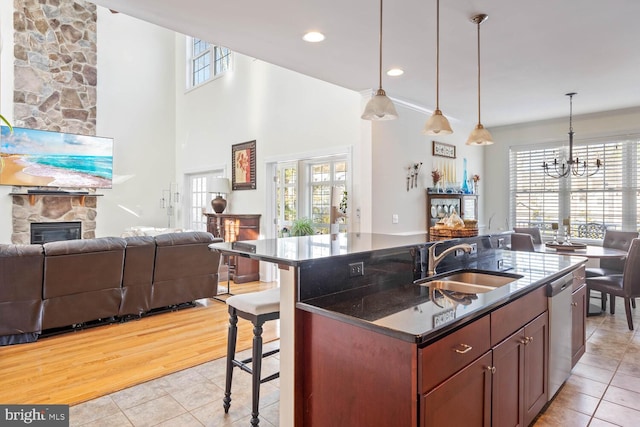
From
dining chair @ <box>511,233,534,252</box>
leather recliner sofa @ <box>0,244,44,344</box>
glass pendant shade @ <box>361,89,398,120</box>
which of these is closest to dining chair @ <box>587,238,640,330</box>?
dining chair @ <box>511,233,534,252</box>

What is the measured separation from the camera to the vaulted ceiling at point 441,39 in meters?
2.61

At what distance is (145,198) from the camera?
27.3 ft

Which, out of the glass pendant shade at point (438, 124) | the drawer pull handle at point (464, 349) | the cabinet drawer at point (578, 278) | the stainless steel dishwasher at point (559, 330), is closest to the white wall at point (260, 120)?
the glass pendant shade at point (438, 124)

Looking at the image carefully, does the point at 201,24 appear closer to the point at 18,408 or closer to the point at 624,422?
the point at 18,408

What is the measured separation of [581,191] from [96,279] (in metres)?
6.65

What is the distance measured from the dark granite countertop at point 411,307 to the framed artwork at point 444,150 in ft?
11.6

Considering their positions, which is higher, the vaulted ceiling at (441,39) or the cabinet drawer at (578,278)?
the vaulted ceiling at (441,39)

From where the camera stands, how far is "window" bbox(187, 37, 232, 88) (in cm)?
742

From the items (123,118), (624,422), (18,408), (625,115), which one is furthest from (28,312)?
(625,115)

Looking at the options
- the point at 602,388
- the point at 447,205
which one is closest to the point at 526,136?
the point at 447,205

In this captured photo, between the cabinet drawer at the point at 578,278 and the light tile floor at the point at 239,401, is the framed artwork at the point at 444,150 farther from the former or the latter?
the light tile floor at the point at 239,401

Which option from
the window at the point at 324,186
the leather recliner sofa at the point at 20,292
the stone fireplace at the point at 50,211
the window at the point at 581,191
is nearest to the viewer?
the leather recliner sofa at the point at 20,292

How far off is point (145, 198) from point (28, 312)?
5.13 m

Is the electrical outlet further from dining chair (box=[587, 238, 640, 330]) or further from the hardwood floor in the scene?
dining chair (box=[587, 238, 640, 330])
